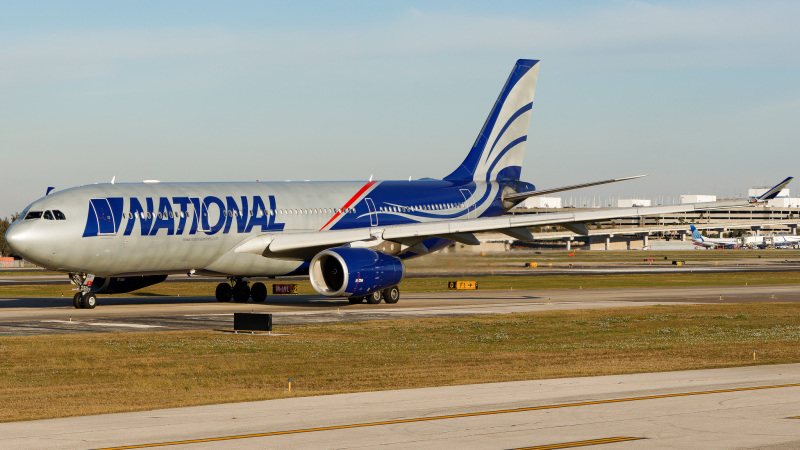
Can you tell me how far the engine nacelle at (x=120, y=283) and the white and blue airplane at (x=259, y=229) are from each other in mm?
49

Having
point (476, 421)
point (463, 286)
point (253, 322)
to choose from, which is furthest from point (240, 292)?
point (476, 421)

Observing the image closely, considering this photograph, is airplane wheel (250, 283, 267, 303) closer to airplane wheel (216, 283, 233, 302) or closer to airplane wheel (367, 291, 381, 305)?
airplane wheel (216, 283, 233, 302)

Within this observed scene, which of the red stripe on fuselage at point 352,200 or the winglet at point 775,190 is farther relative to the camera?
the red stripe on fuselage at point 352,200

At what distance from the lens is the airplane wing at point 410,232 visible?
4353cm

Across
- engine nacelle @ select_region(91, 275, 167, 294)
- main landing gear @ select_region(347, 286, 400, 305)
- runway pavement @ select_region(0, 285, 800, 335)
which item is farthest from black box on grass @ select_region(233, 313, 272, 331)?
engine nacelle @ select_region(91, 275, 167, 294)

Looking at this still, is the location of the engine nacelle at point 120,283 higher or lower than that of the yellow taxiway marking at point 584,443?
higher

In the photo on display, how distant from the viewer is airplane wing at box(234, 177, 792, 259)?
143ft

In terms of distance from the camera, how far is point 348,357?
1021 inches

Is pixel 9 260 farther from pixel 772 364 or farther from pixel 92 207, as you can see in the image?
pixel 772 364

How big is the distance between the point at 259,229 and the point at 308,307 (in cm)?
406

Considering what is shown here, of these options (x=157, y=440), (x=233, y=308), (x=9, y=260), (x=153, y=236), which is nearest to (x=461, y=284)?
(x=233, y=308)

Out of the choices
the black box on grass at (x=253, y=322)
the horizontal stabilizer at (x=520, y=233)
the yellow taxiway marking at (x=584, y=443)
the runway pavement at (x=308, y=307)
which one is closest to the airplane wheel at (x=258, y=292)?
the runway pavement at (x=308, y=307)

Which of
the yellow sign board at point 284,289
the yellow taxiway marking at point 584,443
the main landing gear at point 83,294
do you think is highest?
the main landing gear at point 83,294

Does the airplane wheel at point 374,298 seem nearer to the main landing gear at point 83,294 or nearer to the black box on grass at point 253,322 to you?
the main landing gear at point 83,294
